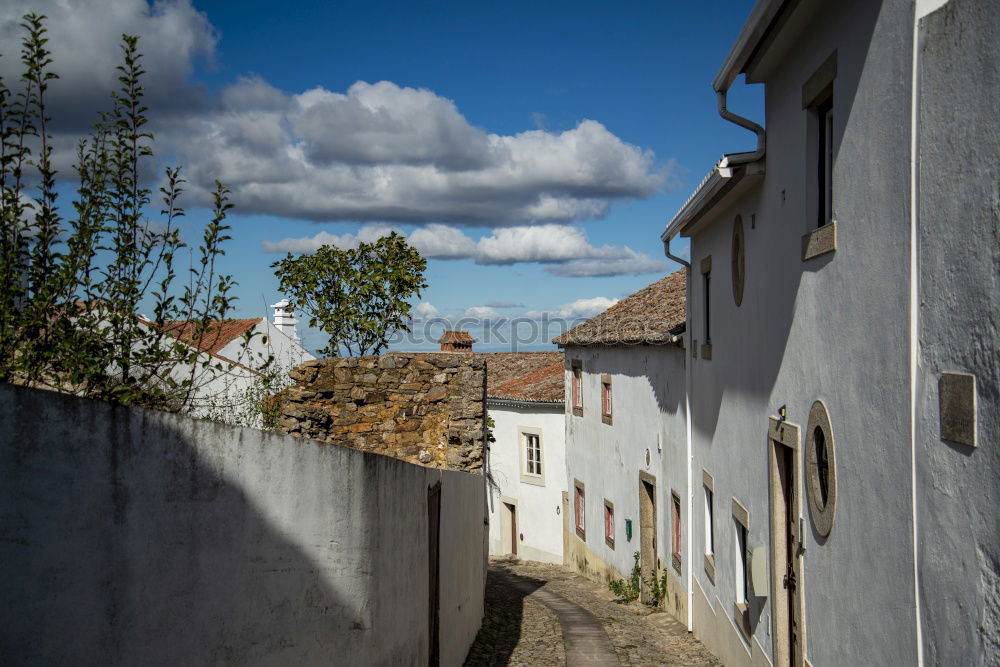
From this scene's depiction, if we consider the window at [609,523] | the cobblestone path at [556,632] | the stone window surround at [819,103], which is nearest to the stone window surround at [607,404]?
the window at [609,523]

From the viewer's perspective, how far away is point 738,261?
9.22 m

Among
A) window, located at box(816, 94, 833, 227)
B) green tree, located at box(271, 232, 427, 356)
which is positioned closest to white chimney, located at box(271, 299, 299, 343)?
green tree, located at box(271, 232, 427, 356)

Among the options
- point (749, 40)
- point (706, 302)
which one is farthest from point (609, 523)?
point (749, 40)

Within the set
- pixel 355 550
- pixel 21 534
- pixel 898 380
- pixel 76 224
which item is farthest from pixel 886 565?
pixel 76 224

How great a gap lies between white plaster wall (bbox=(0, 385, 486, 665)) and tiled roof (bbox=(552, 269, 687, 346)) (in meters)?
9.60

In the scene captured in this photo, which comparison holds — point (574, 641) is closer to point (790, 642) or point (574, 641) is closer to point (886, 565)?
point (790, 642)

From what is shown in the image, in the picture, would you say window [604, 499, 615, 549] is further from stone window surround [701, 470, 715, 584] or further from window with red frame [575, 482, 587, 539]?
stone window surround [701, 470, 715, 584]

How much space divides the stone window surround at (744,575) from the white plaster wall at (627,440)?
10.6 ft

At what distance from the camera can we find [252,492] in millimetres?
4043

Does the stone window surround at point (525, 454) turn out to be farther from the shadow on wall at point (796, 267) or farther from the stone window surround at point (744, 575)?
the stone window surround at point (744, 575)

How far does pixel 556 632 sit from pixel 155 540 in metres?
8.90

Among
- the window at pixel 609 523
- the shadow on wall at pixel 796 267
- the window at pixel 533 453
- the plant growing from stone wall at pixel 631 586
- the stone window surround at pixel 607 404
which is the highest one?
the shadow on wall at pixel 796 267

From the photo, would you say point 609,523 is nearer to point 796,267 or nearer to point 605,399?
point 605,399

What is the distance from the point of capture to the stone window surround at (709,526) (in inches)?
437
